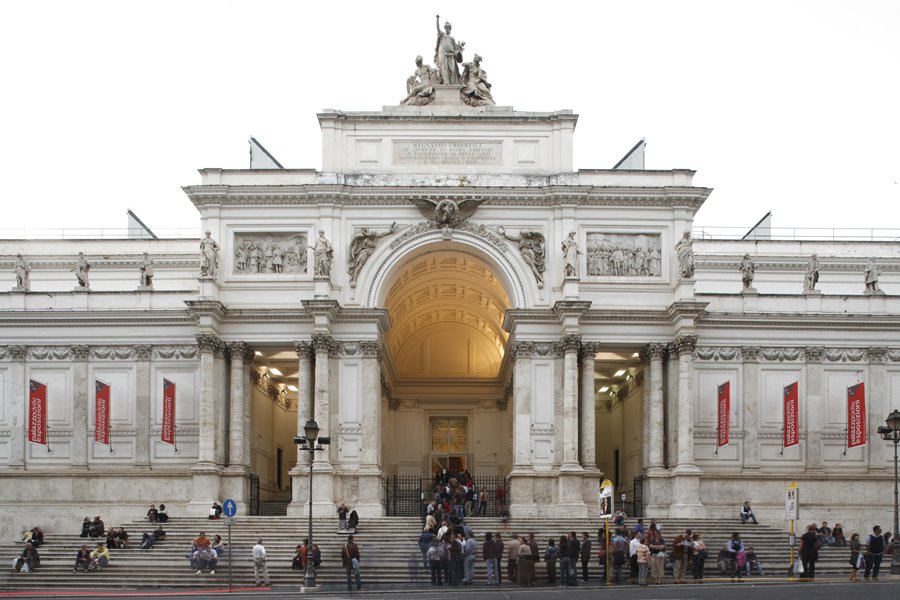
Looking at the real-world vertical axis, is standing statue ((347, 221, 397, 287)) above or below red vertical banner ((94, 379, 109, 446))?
above

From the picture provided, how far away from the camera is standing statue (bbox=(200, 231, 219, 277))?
47.9 m

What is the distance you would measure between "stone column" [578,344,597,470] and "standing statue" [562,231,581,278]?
9.60 feet

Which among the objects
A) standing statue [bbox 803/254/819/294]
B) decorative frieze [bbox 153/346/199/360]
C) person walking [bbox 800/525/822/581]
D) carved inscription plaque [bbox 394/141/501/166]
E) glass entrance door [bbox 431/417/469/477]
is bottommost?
person walking [bbox 800/525/822/581]

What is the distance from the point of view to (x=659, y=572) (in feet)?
118

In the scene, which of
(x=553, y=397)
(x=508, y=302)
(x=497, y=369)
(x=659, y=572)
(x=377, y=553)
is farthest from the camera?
(x=497, y=369)

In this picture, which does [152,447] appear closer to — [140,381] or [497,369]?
[140,381]

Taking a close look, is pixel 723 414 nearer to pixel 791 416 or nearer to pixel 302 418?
pixel 791 416

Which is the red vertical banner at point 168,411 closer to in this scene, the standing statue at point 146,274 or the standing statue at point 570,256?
the standing statue at point 146,274

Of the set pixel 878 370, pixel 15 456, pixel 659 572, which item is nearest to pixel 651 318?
pixel 878 370

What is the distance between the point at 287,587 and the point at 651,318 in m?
19.1


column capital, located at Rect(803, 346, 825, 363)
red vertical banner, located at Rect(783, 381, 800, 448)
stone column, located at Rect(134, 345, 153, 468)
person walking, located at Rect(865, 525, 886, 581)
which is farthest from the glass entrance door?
person walking, located at Rect(865, 525, 886, 581)

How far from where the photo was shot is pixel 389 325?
49.9 m

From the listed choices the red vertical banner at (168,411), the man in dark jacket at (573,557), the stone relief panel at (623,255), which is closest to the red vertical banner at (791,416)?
the stone relief panel at (623,255)

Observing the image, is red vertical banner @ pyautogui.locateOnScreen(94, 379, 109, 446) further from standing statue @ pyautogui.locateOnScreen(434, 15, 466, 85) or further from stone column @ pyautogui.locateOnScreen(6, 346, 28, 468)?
standing statue @ pyautogui.locateOnScreen(434, 15, 466, 85)
